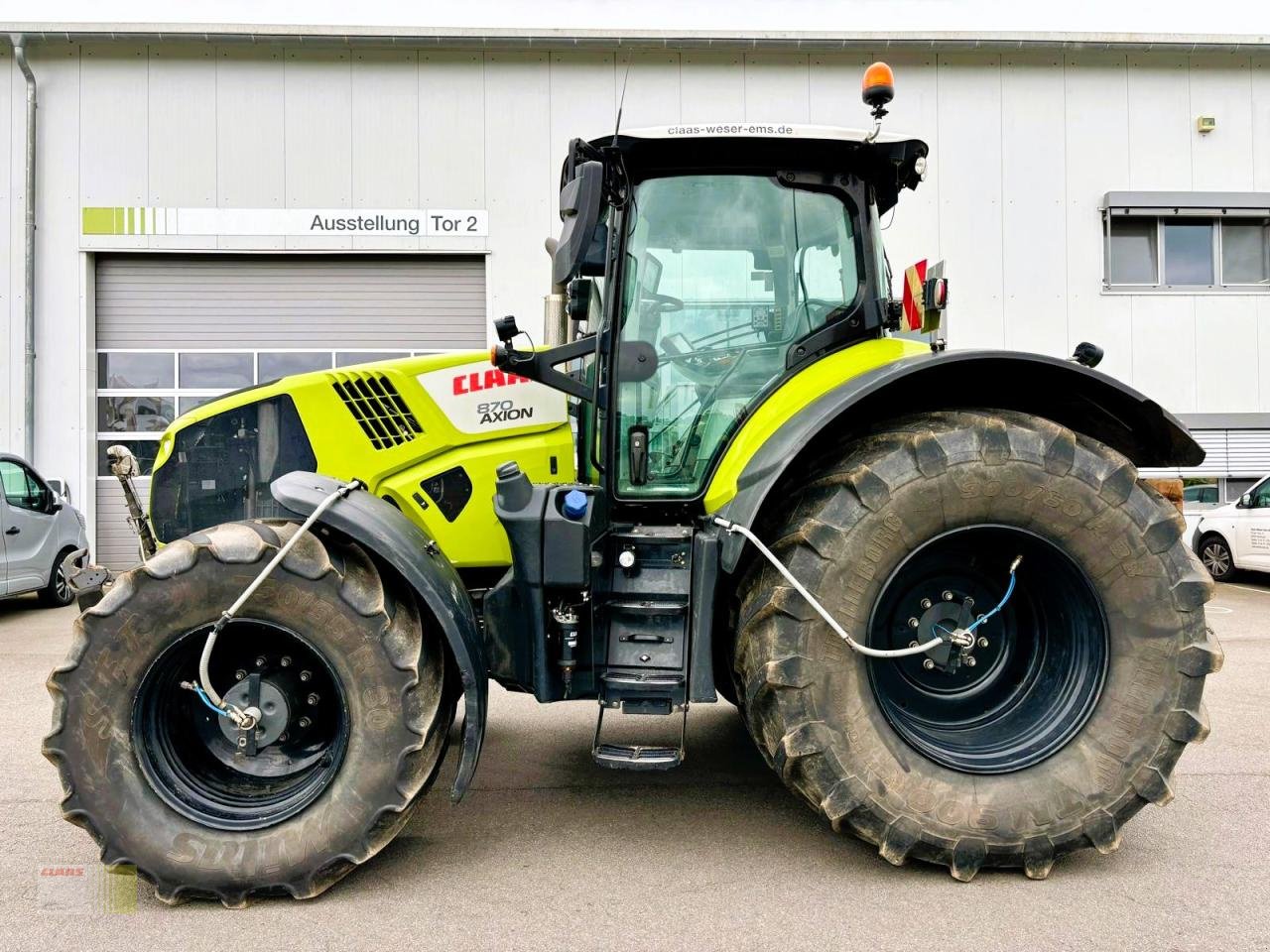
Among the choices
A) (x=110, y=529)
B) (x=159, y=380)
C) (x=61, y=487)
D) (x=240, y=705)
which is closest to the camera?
(x=240, y=705)

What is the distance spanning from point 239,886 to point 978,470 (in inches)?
101

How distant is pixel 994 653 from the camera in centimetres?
299

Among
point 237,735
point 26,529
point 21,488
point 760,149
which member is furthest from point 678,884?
point 21,488

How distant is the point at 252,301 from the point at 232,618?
363 inches

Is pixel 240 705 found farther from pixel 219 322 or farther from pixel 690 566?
pixel 219 322

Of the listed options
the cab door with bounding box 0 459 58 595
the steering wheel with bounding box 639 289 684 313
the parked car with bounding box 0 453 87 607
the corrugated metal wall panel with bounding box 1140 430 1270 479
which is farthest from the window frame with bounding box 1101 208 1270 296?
the cab door with bounding box 0 459 58 595

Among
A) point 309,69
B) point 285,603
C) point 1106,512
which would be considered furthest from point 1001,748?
point 309,69

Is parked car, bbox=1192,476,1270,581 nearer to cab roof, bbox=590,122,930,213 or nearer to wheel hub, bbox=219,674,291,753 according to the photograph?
cab roof, bbox=590,122,930,213

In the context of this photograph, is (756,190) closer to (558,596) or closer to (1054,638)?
(558,596)

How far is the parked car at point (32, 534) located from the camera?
7969mm

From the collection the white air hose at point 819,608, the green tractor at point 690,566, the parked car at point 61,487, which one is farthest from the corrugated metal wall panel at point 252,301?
the white air hose at point 819,608

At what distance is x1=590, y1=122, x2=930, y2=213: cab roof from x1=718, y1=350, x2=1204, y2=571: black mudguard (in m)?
0.82

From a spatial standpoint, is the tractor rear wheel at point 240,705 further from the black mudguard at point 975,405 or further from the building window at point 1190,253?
the building window at point 1190,253

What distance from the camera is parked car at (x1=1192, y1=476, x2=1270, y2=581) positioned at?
377 inches
